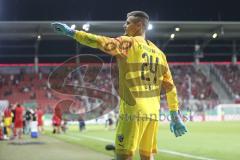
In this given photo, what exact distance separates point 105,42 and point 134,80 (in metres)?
0.56

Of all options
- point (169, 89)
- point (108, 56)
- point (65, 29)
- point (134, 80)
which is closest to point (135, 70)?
point (134, 80)

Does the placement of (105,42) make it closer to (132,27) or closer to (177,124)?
(132,27)

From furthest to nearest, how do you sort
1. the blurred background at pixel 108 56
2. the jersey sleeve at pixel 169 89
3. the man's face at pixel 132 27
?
the blurred background at pixel 108 56 → the jersey sleeve at pixel 169 89 → the man's face at pixel 132 27

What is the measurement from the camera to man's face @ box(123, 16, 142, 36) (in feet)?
17.5

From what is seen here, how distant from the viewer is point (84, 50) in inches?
2328

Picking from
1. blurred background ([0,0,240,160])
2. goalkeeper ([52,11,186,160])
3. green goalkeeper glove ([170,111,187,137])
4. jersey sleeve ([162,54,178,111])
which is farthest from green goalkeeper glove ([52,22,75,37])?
blurred background ([0,0,240,160])

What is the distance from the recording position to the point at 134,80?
5.36 m

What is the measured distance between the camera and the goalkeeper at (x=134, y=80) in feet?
16.8

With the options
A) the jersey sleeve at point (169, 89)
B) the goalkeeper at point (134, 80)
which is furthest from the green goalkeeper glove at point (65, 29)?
the jersey sleeve at point (169, 89)

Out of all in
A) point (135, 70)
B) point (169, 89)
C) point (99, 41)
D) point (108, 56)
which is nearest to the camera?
point (99, 41)

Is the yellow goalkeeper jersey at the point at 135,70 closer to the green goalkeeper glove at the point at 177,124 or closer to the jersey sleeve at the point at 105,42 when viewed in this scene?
the jersey sleeve at the point at 105,42

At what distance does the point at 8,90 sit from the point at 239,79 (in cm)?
2612

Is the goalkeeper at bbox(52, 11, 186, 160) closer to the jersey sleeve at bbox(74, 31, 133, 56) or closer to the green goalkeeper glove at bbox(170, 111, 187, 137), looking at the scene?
the jersey sleeve at bbox(74, 31, 133, 56)

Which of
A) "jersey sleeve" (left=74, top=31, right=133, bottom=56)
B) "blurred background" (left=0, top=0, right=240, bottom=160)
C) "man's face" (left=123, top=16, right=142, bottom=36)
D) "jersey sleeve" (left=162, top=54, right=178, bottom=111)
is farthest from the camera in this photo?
"blurred background" (left=0, top=0, right=240, bottom=160)
